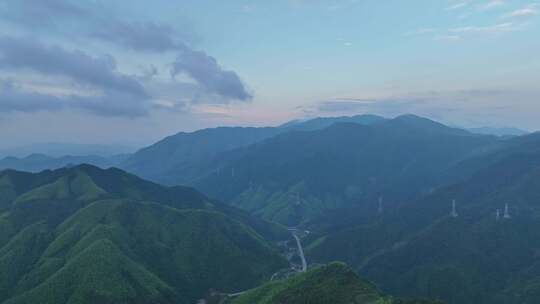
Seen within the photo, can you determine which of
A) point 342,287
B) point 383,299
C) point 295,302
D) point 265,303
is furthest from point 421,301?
point 265,303

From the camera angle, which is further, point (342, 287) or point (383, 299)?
point (342, 287)

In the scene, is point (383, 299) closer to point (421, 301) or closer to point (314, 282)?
point (421, 301)

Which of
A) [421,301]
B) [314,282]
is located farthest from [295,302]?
[421,301]

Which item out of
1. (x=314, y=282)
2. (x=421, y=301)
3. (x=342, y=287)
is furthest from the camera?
(x=314, y=282)

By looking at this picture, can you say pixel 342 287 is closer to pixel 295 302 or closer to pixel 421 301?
pixel 295 302

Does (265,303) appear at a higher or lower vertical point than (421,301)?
lower

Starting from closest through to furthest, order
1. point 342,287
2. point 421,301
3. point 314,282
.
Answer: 1. point 421,301
2. point 342,287
3. point 314,282

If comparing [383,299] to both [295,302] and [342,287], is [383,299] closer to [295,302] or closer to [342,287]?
[342,287]

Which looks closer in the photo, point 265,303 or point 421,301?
point 421,301

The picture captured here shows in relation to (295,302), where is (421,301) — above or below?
above
